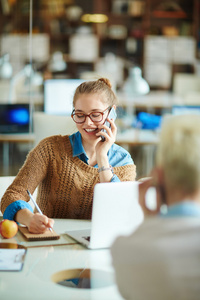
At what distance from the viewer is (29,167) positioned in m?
1.94

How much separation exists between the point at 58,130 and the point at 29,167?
1444 mm

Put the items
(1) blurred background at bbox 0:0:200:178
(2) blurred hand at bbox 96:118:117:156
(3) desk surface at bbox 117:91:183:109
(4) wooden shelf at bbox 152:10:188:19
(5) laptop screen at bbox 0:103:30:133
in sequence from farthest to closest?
(4) wooden shelf at bbox 152:10:188:19 → (1) blurred background at bbox 0:0:200:178 → (3) desk surface at bbox 117:91:183:109 → (5) laptop screen at bbox 0:103:30:133 → (2) blurred hand at bbox 96:118:117:156

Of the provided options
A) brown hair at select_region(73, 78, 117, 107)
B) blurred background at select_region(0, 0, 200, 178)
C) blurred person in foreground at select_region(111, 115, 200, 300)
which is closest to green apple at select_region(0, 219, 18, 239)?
brown hair at select_region(73, 78, 117, 107)

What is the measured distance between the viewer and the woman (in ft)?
6.36

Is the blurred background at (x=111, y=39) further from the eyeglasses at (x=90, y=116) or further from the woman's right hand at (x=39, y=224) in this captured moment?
the woman's right hand at (x=39, y=224)

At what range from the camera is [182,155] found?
0.83 meters

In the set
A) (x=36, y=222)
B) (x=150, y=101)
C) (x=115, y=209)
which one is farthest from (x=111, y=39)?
(x=115, y=209)

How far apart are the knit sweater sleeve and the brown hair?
10.3 inches

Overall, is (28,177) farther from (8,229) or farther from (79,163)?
(8,229)

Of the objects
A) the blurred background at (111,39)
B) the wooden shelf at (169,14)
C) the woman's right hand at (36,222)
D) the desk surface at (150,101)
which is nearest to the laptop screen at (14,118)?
the woman's right hand at (36,222)

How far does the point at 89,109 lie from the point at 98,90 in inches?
4.3

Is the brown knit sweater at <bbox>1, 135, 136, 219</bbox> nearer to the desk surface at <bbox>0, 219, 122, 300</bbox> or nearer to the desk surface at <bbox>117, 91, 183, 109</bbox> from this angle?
the desk surface at <bbox>0, 219, 122, 300</bbox>

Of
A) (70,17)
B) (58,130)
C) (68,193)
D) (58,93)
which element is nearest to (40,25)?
(70,17)

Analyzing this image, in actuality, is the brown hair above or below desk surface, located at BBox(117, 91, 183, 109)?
above
